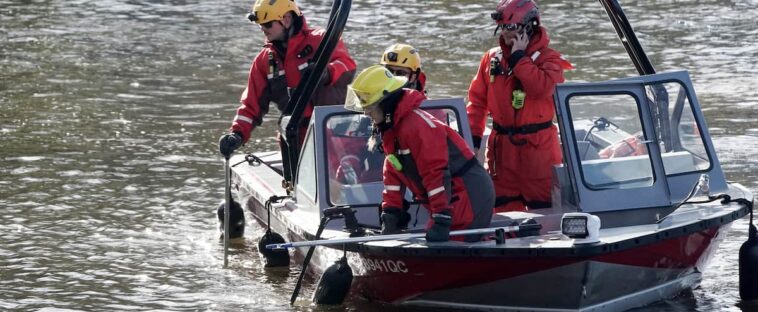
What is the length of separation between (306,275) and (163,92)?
7777mm

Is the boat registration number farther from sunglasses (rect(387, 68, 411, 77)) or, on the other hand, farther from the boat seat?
sunglasses (rect(387, 68, 411, 77))

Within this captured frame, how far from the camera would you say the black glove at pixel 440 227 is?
28.1 ft

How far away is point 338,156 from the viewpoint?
9.83 m

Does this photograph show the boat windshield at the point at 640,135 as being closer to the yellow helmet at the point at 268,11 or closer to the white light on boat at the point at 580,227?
the white light on boat at the point at 580,227

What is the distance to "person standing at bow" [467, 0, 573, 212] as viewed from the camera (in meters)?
9.48

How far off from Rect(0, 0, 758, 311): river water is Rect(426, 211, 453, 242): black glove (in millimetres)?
1312

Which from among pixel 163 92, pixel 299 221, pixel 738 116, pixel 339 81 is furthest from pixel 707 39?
pixel 299 221

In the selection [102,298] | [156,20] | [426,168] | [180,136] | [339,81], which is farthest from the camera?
[156,20]

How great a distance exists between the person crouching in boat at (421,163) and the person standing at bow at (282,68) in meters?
2.13

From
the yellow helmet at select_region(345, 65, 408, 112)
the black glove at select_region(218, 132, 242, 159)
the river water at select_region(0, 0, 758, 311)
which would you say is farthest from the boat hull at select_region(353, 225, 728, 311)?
the black glove at select_region(218, 132, 242, 159)

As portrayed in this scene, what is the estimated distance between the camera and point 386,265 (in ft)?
29.8

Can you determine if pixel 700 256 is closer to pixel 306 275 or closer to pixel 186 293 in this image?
pixel 306 275

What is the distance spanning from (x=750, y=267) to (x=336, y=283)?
2.64 m

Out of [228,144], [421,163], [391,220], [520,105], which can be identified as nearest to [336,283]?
[391,220]
